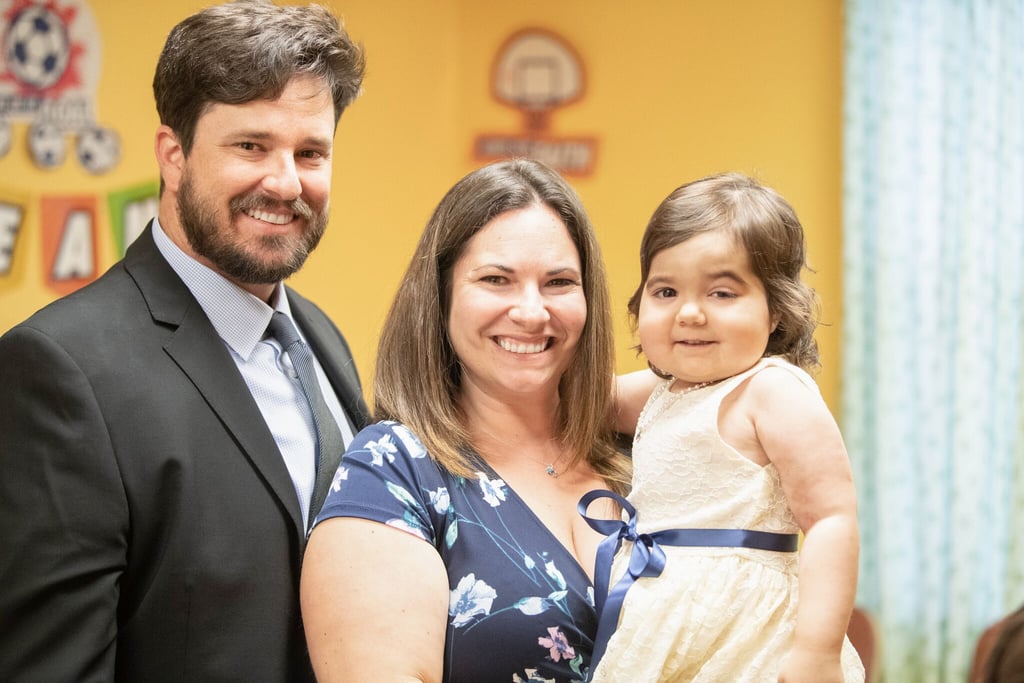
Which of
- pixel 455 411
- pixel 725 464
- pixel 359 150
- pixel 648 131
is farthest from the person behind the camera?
pixel 648 131

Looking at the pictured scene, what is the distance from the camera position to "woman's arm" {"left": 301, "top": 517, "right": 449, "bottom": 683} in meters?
1.63

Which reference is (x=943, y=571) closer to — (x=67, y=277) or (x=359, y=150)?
(x=359, y=150)

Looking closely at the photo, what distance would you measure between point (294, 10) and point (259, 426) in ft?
2.50

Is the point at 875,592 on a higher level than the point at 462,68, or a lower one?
lower

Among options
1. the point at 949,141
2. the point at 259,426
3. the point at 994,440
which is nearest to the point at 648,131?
the point at 949,141

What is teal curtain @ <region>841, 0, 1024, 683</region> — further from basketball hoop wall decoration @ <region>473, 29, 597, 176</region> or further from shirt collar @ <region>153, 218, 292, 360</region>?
shirt collar @ <region>153, 218, 292, 360</region>

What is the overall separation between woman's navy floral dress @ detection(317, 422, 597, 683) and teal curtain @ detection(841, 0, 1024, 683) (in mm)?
2770

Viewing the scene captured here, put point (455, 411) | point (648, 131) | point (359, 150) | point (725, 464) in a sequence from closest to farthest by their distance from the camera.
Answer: point (725, 464), point (455, 411), point (359, 150), point (648, 131)

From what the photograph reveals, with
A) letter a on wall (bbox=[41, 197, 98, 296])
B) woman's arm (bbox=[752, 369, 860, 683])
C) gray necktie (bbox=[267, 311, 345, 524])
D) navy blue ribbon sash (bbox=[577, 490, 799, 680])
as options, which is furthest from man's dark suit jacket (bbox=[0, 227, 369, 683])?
letter a on wall (bbox=[41, 197, 98, 296])

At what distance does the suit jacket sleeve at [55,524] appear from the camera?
1.64 meters

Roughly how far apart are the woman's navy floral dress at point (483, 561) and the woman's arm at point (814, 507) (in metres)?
0.36

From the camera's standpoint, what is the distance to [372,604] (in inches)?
64.7

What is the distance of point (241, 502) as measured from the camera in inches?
70.9

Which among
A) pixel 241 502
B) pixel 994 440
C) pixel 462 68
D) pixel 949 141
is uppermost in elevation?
pixel 462 68
